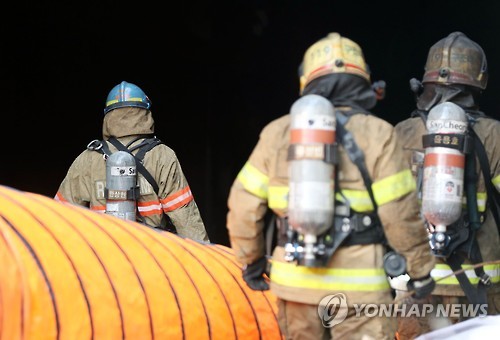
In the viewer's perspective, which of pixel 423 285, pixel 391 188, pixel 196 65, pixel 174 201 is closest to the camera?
pixel 391 188

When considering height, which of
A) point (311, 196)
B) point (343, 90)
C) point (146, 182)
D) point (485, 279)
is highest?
point (343, 90)

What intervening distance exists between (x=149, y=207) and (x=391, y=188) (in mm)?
2303

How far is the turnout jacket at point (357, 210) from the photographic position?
3.66 m

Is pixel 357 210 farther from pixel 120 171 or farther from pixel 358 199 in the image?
pixel 120 171

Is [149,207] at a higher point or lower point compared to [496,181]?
lower

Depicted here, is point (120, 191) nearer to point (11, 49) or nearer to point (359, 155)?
point (359, 155)

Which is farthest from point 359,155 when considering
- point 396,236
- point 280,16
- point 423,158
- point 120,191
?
point 280,16

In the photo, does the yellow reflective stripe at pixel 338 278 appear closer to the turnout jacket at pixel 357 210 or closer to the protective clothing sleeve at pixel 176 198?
the turnout jacket at pixel 357 210

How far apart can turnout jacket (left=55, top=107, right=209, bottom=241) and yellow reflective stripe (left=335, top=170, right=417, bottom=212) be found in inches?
84.3

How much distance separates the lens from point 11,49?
25.0 feet

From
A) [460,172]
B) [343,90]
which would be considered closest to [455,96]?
[460,172]

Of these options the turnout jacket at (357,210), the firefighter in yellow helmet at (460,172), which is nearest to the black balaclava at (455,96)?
the firefighter in yellow helmet at (460,172)

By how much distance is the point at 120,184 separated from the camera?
540cm

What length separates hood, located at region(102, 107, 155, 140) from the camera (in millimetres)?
5742
